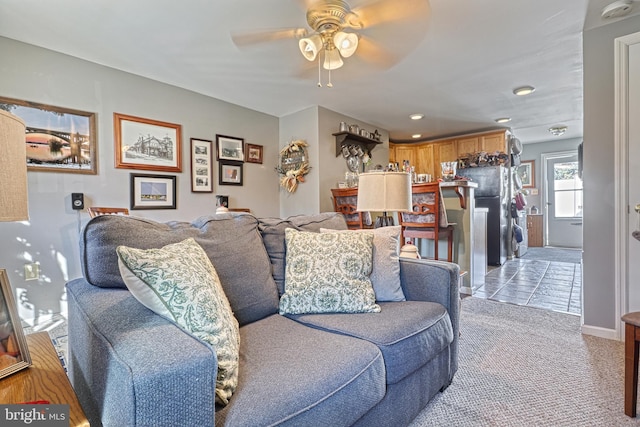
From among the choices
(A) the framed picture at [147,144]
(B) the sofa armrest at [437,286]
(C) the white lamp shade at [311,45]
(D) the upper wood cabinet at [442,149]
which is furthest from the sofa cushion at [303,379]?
(D) the upper wood cabinet at [442,149]

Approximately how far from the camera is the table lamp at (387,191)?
2090 millimetres

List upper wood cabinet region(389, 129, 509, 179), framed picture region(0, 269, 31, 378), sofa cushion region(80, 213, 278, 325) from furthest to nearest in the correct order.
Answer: upper wood cabinet region(389, 129, 509, 179)
sofa cushion region(80, 213, 278, 325)
framed picture region(0, 269, 31, 378)

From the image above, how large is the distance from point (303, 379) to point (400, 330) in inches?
21.2

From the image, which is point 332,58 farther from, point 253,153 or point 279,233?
point 253,153

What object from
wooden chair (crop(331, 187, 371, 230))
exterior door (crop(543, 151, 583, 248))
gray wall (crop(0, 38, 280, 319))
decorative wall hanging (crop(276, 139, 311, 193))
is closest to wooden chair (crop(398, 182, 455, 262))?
wooden chair (crop(331, 187, 371, 230))

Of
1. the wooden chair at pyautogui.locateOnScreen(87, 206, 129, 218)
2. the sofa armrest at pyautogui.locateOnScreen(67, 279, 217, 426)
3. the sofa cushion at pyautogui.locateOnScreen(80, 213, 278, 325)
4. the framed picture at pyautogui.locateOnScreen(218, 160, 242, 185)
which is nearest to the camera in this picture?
the sofa armrest at pyautogui.locateOnScreen(67, 279, 217, 426)

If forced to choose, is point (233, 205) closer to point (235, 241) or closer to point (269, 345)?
point (235, 241)

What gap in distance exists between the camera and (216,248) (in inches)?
56.4

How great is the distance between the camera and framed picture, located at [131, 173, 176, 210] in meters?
3.09

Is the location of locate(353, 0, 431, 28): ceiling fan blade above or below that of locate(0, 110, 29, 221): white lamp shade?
above

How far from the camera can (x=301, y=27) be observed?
7.51 ft

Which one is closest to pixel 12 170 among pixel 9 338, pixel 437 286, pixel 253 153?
pixel 9 338

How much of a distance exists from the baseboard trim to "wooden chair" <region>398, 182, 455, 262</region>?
1.17 meters

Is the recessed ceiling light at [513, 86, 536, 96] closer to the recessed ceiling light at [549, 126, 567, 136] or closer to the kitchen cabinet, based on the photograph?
the recessed ceiling light at [549, 126, 567, 136]
